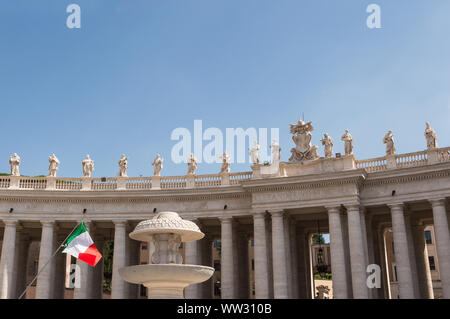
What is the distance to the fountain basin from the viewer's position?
23672 mm

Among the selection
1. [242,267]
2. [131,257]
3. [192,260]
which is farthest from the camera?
[242,267]

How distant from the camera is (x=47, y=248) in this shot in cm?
4959

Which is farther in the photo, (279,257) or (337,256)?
(279,257)

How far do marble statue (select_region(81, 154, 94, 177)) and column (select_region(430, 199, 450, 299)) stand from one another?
34546 mm

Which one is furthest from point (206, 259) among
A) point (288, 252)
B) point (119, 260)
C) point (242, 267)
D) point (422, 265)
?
point (422, 265)

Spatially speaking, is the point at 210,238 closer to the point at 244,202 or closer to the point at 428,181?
the point at 244,202

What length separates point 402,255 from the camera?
42.8m

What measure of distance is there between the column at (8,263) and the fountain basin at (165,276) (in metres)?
29.8

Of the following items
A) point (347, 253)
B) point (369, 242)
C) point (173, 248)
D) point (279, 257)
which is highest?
point (369, 242)

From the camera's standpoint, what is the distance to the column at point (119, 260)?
48406 mm

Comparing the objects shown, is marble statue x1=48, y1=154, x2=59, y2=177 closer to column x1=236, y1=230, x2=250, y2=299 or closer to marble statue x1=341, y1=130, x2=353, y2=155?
column x1=236, y1=230, x2=250, y2=299

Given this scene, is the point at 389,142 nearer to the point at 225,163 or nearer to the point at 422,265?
the point at 422,265

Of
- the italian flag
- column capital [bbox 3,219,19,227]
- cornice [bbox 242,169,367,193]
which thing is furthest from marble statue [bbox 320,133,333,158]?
column capital [bbox 3,219,19,227]

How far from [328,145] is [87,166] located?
1018 inches
